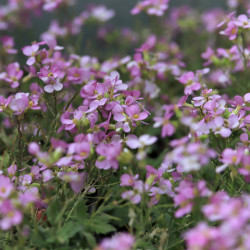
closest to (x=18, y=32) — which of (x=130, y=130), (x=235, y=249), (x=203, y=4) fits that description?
(x=203, y=4)

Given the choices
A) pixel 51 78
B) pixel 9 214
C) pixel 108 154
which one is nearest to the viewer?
pixel 9 214

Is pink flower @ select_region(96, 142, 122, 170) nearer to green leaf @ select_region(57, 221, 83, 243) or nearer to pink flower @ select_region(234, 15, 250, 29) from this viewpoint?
green leaf @ select_region(57, 221, 83, 243)

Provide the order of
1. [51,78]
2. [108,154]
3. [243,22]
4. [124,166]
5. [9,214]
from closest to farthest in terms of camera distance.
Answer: [9,214] → [108,154] → [124,166] → [51,78] → [243,22]

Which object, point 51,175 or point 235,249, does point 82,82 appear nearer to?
point 51,175

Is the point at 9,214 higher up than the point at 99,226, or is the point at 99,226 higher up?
the point at 9,214

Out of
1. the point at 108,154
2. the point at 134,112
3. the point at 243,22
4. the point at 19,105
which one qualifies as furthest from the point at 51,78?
the point at 243,22

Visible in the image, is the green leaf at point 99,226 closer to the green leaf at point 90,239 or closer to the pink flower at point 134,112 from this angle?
the green leaf at point 90,239

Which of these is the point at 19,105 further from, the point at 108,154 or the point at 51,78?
the point at 108,154

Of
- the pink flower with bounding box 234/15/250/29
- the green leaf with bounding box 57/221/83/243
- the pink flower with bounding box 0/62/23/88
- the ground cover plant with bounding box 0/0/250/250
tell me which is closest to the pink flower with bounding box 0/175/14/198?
the ground cover plant with bounding box 0/0/250/250
